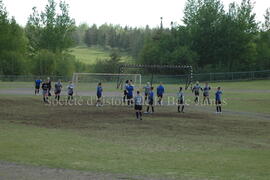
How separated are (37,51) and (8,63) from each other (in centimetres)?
1727

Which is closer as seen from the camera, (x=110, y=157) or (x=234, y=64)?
(x=110, y=157)

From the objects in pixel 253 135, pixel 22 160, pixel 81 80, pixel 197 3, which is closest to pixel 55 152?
pixel 22 160

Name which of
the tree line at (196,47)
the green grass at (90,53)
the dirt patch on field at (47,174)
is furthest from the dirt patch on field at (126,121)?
the green grass at (90,53)

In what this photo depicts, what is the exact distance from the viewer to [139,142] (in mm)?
20062

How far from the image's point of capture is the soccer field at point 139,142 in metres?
14.5

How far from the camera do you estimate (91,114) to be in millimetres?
31203

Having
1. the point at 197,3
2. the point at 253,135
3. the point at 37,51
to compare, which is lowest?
the point at 253,135

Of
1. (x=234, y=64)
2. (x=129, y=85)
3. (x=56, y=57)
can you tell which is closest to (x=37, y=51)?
(x=56, y=57)

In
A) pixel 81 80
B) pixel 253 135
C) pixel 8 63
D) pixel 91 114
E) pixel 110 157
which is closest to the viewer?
pixel 110 157

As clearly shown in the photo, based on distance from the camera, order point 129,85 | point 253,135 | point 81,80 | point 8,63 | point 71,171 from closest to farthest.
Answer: point 71,171, point 253,135, point 129,85, point 81,80, point 8,63

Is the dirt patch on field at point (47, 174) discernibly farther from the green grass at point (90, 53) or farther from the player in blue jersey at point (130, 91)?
the green grass at point (90, 53)

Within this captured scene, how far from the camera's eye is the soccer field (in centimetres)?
1450

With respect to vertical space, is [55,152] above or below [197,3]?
below

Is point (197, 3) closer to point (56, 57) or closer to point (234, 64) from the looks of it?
point (234, 64)
